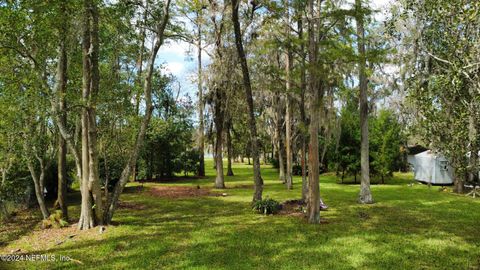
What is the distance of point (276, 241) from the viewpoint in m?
7.11

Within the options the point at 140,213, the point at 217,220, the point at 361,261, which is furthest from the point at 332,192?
the point at 361,261

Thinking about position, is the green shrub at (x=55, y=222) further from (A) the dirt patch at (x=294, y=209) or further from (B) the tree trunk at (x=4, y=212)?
(A) the dirt patch at (x=294, y=209)

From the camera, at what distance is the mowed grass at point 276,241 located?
580 centimetres

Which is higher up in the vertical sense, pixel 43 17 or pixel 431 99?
pixel 43 17

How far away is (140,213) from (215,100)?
9.75m

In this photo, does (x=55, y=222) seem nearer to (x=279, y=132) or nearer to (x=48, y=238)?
(x=48, y=238)

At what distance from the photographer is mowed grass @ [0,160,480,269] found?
229 inches

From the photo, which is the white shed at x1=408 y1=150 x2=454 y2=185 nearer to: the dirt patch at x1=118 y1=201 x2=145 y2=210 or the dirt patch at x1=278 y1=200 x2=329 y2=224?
the dirt patch at x1=278 y1=200 x2=329 y2=224

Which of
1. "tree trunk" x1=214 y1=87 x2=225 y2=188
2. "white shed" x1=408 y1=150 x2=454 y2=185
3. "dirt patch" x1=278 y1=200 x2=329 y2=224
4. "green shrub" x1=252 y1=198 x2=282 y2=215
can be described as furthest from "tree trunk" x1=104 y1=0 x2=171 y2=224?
"white shed" x1=408 y1=150 x2=454 y2=185

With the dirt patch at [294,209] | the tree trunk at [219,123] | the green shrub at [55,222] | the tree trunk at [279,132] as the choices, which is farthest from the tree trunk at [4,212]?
the tree trunk at [279,132]

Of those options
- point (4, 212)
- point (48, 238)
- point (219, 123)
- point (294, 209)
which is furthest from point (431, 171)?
point (4, 212)

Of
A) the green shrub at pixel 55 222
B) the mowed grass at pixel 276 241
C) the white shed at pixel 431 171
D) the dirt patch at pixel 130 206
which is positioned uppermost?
the white shed at pixel 431 171

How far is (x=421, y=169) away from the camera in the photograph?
66.9 ft

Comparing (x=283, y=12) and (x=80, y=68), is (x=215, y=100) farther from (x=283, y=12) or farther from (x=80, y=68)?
(x=80, y=68)
